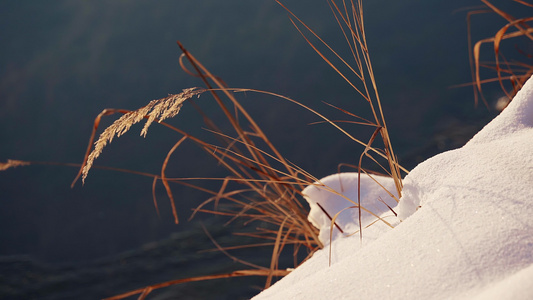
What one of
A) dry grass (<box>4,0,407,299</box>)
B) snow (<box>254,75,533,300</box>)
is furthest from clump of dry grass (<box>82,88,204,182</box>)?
snow (<box>254,75,533,300</box>)

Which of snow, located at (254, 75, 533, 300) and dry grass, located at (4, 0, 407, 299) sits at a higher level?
dry grass, located at (4, 0, 407, 299)

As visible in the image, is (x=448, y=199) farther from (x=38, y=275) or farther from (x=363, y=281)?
(x=38, y=275)

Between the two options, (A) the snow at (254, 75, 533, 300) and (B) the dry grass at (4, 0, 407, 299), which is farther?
(B) the dry grass at (4, 0, 407, 299)

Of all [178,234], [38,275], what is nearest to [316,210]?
[178,234]

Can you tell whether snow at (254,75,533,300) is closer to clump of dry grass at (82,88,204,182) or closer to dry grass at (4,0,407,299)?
dry grass at (4,0,407,299)

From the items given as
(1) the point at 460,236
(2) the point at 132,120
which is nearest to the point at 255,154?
(2) the point at 132,120

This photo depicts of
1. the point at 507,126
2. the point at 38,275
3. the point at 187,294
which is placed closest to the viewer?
the point at 507,126

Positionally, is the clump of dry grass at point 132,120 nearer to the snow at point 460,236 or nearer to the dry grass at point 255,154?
the dry grass at point 255,154

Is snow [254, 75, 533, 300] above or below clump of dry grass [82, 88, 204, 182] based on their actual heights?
below

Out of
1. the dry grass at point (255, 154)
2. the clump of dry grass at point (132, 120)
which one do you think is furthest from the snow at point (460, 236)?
the clump of dry grass at point (132, 120)
